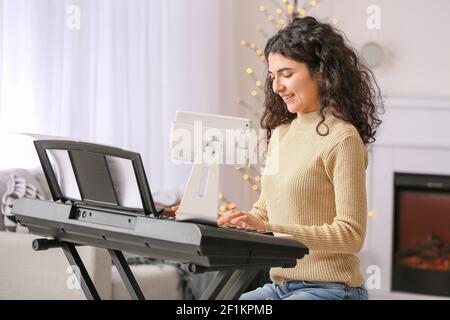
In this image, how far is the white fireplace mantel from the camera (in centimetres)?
511

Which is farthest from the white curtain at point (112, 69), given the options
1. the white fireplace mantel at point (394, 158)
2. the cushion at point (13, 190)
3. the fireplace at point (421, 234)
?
the fireplace at point (421, 234)

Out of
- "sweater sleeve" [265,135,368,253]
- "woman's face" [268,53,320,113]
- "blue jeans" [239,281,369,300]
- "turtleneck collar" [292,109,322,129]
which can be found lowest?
"blue jeans" [239,281,369,300]

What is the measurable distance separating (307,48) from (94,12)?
2353mm

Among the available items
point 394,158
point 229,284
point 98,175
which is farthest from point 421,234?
point 98,175

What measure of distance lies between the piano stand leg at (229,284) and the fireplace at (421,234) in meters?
3.33

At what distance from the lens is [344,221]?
6.66 ft

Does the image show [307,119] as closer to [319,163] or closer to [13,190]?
[319,163]

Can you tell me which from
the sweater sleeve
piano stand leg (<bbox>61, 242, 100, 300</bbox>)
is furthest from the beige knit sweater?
piano stand leg (<bbox>61, 242, 100, 300</bbox>)

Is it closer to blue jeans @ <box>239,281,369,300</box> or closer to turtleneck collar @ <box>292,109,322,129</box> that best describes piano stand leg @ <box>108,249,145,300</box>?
blue jeans @ <box>239,281,369,300</box>

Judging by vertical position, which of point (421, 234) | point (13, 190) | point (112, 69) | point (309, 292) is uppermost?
point (112, 69)

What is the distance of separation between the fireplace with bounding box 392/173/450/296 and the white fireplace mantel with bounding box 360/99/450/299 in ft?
0.19

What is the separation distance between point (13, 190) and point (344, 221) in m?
2.09

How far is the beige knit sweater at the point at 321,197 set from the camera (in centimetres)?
203

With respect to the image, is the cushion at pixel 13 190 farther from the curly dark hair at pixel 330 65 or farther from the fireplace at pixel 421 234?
the fireplace at pixel 421 234
